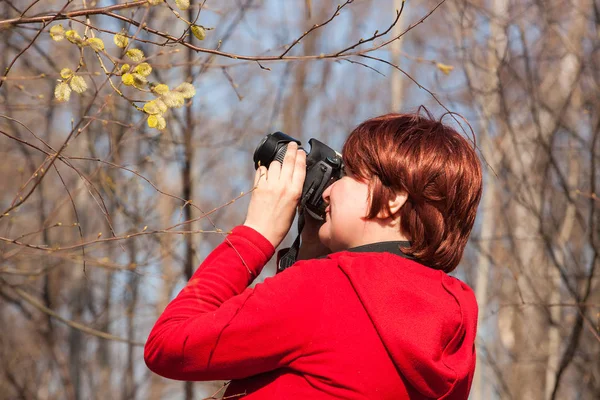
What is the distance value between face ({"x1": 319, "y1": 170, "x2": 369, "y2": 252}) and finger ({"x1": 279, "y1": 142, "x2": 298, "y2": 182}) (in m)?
0.10

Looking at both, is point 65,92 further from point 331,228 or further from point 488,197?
point 488,197

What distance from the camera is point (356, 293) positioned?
4.45 ft

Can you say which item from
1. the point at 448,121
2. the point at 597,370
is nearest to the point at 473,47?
the point at 597,370

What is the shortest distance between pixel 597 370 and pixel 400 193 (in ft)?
9.98

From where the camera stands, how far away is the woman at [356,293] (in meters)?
1.32

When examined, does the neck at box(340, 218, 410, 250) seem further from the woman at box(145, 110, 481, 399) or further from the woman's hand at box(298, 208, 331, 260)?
the woman's hand at box(298, 208, 331, 260)

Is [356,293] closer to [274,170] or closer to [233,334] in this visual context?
[233,334]

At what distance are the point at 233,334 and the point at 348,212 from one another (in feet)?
1.19

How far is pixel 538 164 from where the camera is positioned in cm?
421

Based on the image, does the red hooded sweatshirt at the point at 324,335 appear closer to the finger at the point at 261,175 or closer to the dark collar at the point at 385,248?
the dark collar at the point at 385,248

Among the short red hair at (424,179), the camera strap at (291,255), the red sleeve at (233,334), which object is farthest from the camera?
the camera strap at (291,255)

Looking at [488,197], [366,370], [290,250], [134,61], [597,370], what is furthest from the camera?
[488,197]

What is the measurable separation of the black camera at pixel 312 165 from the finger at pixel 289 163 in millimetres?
18

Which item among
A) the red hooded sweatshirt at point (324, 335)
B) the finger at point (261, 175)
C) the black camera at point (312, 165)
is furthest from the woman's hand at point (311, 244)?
the red hooded sweatshirt at point (324, 335)
